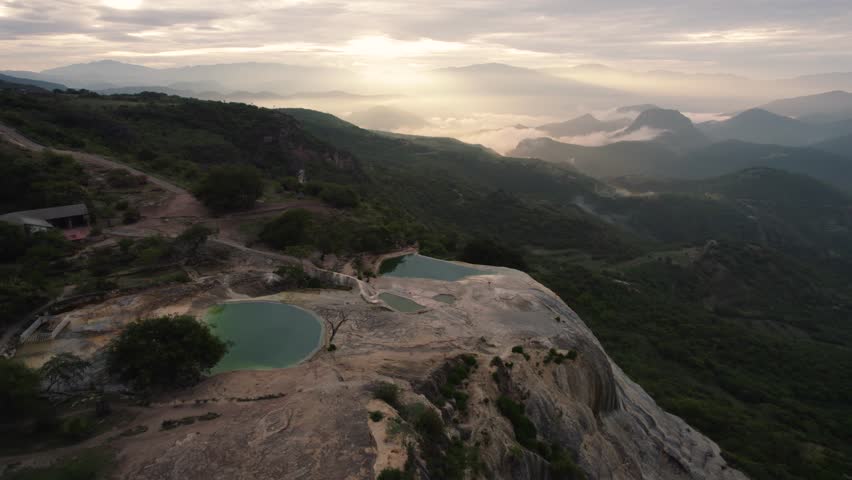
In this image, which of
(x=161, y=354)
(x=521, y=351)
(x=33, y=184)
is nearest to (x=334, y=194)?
(x=33, y=184)

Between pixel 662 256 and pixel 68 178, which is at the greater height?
pixel 68 178

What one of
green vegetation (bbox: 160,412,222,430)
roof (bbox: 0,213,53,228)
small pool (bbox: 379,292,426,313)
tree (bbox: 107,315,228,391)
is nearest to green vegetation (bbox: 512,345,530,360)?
small pool (bbox: 379,292,426,313)

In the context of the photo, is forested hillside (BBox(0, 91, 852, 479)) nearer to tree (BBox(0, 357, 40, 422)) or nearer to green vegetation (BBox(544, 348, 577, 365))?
green vegetation (BBox(544, 348, 577, 365))

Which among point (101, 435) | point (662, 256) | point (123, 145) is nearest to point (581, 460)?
point (101, 435)


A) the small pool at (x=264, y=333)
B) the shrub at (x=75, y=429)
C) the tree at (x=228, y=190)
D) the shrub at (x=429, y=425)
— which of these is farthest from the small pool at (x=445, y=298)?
the tree at (x=228, y=190)

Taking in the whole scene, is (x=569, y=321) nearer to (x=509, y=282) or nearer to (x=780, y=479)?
(x=509, y=282)

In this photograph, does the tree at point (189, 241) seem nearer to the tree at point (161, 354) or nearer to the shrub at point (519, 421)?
the tree at point (161, 354)

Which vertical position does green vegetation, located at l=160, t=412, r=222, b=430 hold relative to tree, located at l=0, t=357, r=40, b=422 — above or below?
below
